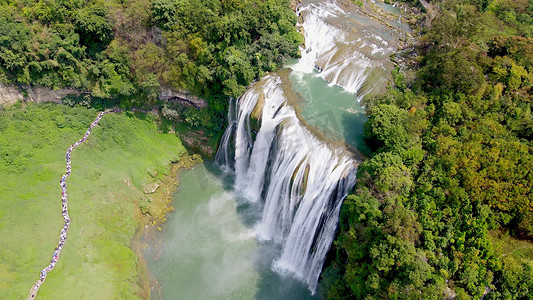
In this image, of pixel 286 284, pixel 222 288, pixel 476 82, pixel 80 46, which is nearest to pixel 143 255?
pixel 222 288

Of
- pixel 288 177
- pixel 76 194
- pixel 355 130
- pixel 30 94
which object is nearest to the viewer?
pixel 288 177

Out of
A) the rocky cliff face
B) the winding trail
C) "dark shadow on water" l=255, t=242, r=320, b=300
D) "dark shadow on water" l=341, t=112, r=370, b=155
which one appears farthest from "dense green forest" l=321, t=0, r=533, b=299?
the rocky cliff face

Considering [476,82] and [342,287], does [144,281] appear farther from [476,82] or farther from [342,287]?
[476,82]

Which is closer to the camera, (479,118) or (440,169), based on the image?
(440,169)

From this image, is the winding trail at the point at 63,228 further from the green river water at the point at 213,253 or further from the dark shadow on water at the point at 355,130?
the dark shadow on water at the point at 355,130

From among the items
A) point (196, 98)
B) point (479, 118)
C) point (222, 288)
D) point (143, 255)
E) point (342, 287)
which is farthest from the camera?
point (196, 98)

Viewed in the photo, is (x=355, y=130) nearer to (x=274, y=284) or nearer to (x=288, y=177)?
(x=288, y=177)

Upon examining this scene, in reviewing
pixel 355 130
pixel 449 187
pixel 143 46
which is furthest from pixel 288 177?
pixel 143 46
